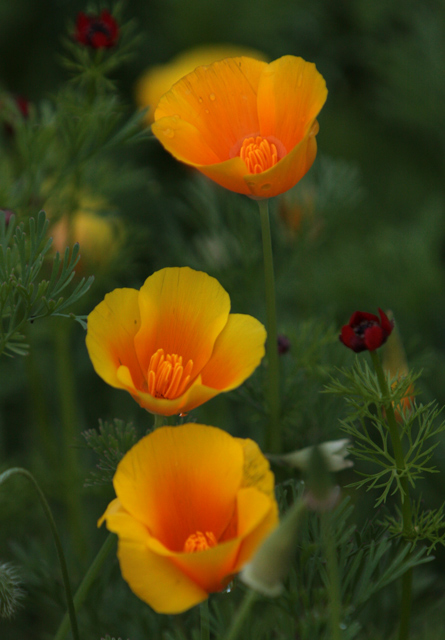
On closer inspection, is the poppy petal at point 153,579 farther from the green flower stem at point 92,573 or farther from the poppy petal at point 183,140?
the poppy petal at point 183,140

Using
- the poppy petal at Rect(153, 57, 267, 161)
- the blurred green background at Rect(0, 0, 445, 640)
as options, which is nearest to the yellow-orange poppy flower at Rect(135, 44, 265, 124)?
the blurred green background at Rect(0, 0, 445, 640)

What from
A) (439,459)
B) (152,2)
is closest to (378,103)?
(152,2)

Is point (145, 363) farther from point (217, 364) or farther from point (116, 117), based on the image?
point (116, 117)

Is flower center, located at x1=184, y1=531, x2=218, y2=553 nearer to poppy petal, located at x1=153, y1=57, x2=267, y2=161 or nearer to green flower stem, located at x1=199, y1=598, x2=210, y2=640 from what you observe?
green flower stem, located at x1=199, y1=598, x2=210, y2=640

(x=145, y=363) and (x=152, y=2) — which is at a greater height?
(x=145, y=363)

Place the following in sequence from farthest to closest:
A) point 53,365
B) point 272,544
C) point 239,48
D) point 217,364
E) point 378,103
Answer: point 239,48 < point 378,103 < point 53,365 < point 217,364 < point 272,544
